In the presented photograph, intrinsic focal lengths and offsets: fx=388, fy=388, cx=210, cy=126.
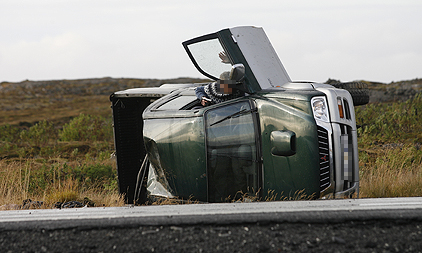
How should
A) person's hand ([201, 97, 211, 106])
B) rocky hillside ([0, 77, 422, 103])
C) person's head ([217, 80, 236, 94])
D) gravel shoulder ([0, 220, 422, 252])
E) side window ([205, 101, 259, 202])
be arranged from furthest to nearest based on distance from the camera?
rocky hillside ([0, 77, 422, 103]), person's hand ([201, 97, 211, 106]), person's head ([217, 80, 236, 94]), side window ([205, 101, 259, 202]), gravel shoulder ([0, 220, 422, 252])

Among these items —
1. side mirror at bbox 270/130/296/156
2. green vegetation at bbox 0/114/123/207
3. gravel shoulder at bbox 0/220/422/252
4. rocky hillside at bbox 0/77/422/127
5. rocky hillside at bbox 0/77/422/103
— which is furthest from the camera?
rocky hillside at bbox 0/77/422/103

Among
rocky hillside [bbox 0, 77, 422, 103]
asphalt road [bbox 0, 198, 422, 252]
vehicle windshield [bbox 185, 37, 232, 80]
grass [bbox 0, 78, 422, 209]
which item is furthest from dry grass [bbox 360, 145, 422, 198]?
rocky hillside [bbox 0, 77, 422, 103]

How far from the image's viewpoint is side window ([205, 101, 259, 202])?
454 cm

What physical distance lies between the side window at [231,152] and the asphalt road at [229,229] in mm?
Answer: 1028

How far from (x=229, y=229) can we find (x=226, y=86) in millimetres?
2471

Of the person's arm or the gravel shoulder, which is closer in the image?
the gravel shoulder

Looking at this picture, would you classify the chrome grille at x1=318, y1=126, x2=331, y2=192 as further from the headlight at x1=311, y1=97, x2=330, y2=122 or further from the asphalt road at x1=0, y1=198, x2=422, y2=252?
the asphalt road at x1=0, y1=198, x2=422, y2=252

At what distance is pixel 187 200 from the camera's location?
4.92 m

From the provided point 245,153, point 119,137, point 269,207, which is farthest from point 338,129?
point 119,137

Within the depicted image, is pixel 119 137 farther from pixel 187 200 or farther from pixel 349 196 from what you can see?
pixel 349 196

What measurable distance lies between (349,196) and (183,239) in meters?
2.32

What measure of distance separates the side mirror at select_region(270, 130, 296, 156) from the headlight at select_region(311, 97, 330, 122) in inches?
13.1

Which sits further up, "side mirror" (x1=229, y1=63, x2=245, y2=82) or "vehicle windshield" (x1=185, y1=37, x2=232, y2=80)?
"vehicle windshield" (x1=185, y1=37, x2=232, y2=80)

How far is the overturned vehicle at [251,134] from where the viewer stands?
427cm
